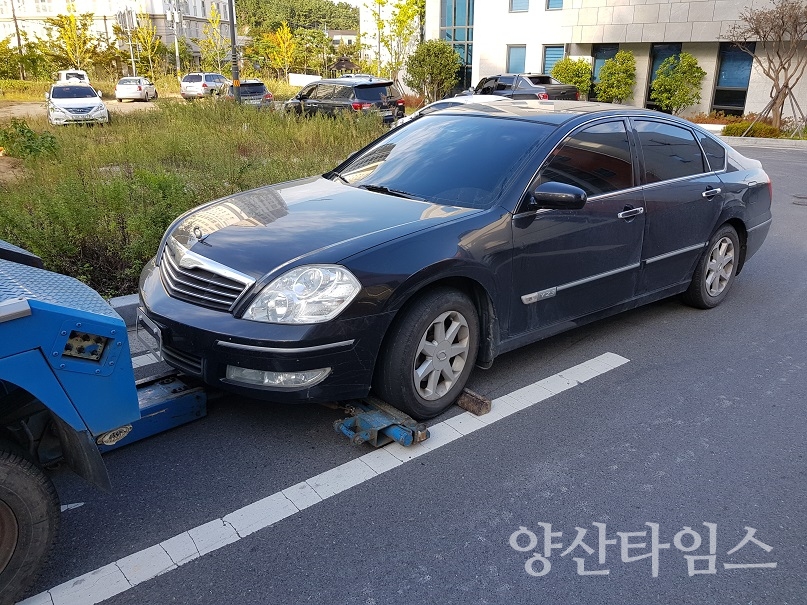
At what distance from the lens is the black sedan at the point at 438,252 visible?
133 inches

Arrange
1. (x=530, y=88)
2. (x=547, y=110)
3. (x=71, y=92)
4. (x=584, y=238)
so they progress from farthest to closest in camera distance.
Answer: (x=71, y=92), (x=530, y=88), (x=547, y=110), (x=584, y=238)

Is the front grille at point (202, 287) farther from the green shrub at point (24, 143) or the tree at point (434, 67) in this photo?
the tree at point (434, 67)

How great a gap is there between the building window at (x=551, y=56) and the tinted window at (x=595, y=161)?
1085 inches

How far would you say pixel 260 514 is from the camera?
3.06m

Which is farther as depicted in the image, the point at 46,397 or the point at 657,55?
the point at 657,55

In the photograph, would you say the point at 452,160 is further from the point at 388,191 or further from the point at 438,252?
the point at 438,252

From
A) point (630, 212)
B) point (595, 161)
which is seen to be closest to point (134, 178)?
point (595, 161)

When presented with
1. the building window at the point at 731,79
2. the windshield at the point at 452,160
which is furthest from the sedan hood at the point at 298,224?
the building window at the point at 731,79

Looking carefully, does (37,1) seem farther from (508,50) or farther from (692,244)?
(692,244)

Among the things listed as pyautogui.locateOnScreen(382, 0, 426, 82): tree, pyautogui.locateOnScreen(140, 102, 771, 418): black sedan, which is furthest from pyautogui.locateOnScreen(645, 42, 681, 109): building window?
pyautogui.locateOnScreen(140, 102, 771, 418): black sedan

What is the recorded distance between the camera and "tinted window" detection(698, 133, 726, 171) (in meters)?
5.54

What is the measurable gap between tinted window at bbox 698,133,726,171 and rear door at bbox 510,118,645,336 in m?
1.08

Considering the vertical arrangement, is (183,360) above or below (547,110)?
below

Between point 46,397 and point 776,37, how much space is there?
929 inches
